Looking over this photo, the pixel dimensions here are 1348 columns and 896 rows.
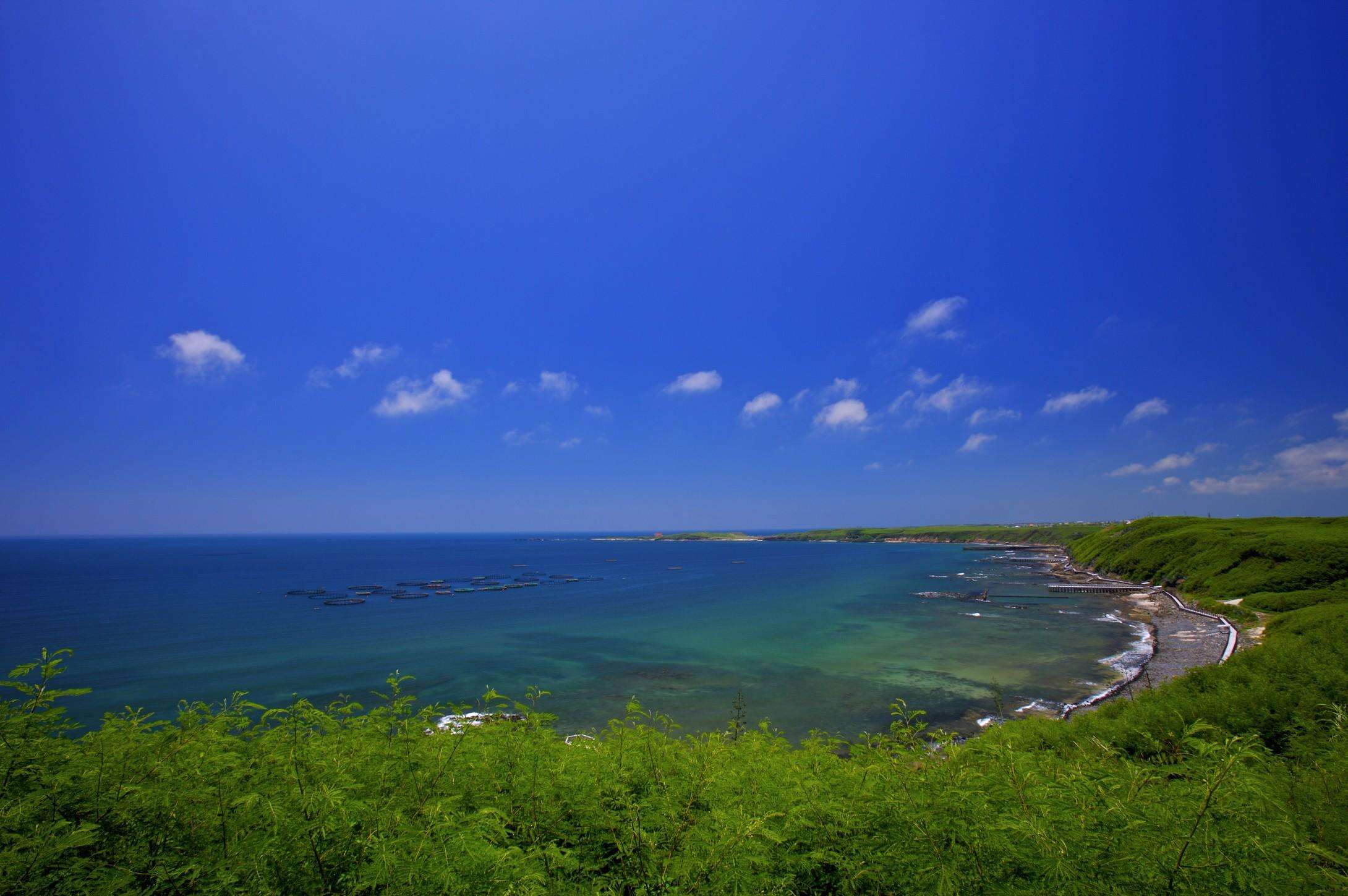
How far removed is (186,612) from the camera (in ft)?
178

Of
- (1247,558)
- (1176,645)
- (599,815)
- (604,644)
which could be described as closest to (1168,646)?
(1176,645)

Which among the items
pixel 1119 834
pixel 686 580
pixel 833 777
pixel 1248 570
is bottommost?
pixel 686 580

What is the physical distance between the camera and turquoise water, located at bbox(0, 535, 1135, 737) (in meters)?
28.7

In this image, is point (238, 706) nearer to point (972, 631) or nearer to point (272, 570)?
point (972, 631)

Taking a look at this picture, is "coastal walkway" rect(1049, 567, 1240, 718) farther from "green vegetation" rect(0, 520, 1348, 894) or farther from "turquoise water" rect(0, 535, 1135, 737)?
"green vegetation" rect(0, 520, 1348, 894)

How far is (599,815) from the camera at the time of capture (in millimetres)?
4457

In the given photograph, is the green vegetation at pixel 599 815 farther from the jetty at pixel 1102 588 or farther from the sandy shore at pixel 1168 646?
the jetty at pixel 1102 588

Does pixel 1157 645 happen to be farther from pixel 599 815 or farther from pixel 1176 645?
pixel 599 815

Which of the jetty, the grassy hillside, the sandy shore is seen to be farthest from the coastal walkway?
the jetty

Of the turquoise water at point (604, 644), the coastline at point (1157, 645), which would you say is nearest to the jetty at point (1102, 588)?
the coastline at point (1157, 645)

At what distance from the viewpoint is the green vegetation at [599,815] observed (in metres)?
3.33

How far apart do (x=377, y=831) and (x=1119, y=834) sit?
202 inches

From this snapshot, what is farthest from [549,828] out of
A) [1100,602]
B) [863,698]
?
[1100,602]

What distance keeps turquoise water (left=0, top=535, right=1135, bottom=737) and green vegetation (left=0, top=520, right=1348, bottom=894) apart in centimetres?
2065
